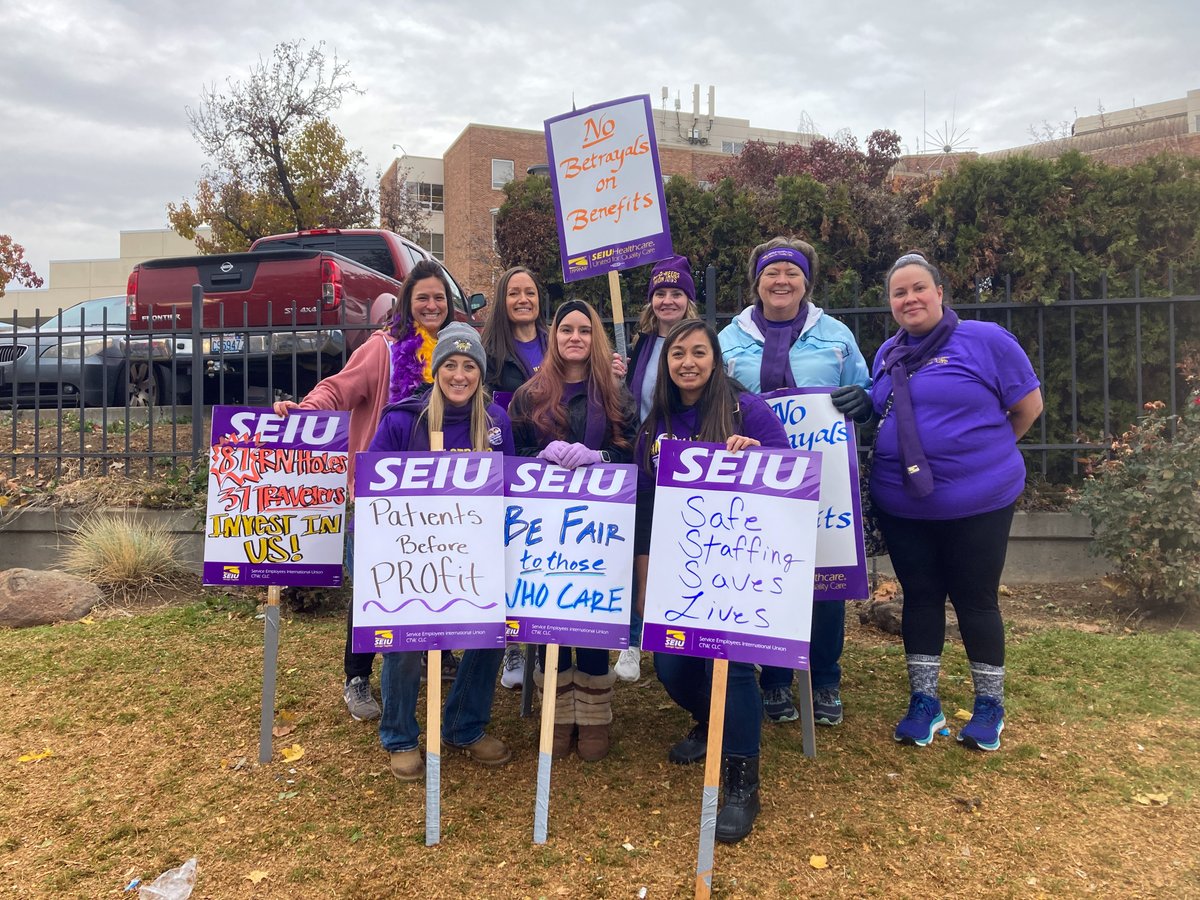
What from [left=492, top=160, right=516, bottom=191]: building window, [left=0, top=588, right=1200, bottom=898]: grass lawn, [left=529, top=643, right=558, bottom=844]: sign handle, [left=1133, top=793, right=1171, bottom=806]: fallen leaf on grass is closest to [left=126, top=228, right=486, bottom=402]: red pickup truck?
[left=0, top=588, right=1200, bottom=898]: grass lawn

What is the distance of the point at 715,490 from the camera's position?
2736mm

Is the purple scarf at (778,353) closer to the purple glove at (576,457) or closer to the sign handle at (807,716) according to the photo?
the purple glove at (576,457)

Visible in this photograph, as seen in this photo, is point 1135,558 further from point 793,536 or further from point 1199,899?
point 793,536

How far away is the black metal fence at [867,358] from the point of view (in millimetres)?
5770

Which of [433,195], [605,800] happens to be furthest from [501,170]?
[605,800]

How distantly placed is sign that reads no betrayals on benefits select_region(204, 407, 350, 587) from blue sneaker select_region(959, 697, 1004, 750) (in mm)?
2778

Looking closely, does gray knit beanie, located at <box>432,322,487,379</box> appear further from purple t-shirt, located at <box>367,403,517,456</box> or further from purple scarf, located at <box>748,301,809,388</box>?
purple scarf, located at <box>748,301,809,388</box>

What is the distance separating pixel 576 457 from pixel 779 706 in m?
1.68

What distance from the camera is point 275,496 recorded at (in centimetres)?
345

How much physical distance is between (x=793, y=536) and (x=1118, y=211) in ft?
16.7

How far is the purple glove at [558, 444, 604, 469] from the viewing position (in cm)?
295

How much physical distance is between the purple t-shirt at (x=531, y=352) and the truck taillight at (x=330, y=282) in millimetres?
3723

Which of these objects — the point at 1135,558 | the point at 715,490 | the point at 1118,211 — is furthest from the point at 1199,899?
the point at 1118,211

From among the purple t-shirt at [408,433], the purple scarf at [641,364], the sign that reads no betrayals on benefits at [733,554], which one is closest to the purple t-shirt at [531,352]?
the purple scarf at [641,364]
